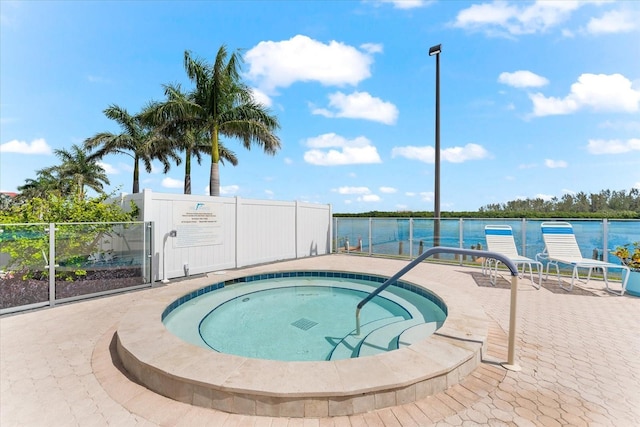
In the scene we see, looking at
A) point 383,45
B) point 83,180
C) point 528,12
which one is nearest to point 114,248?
point 383,45

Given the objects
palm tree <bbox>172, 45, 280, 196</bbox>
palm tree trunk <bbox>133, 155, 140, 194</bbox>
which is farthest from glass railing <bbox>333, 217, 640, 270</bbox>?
palm tree trunk <bbox>133, 155, 140, 194</bbox>

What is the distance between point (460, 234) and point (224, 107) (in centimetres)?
1006

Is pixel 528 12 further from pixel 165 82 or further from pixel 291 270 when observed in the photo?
pixel 165 82

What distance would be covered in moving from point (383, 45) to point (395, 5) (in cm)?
228

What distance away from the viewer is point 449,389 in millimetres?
2518

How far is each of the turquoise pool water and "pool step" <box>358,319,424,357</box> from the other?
53 mm

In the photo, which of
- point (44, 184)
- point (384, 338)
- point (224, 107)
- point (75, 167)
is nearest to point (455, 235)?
point (384, 338)

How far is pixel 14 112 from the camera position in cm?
808

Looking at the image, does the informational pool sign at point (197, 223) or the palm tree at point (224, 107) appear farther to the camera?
the palm tree at point (224, 107)

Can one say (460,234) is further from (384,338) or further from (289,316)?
(289,316)

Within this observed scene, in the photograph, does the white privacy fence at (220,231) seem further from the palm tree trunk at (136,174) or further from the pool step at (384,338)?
the palm tree trunk at (136,174)

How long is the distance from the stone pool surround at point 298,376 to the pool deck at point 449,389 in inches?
3.0

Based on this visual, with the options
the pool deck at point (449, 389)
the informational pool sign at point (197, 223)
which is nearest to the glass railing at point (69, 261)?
the pool deck at point (449, 389)

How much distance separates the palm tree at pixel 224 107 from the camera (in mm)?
10531
